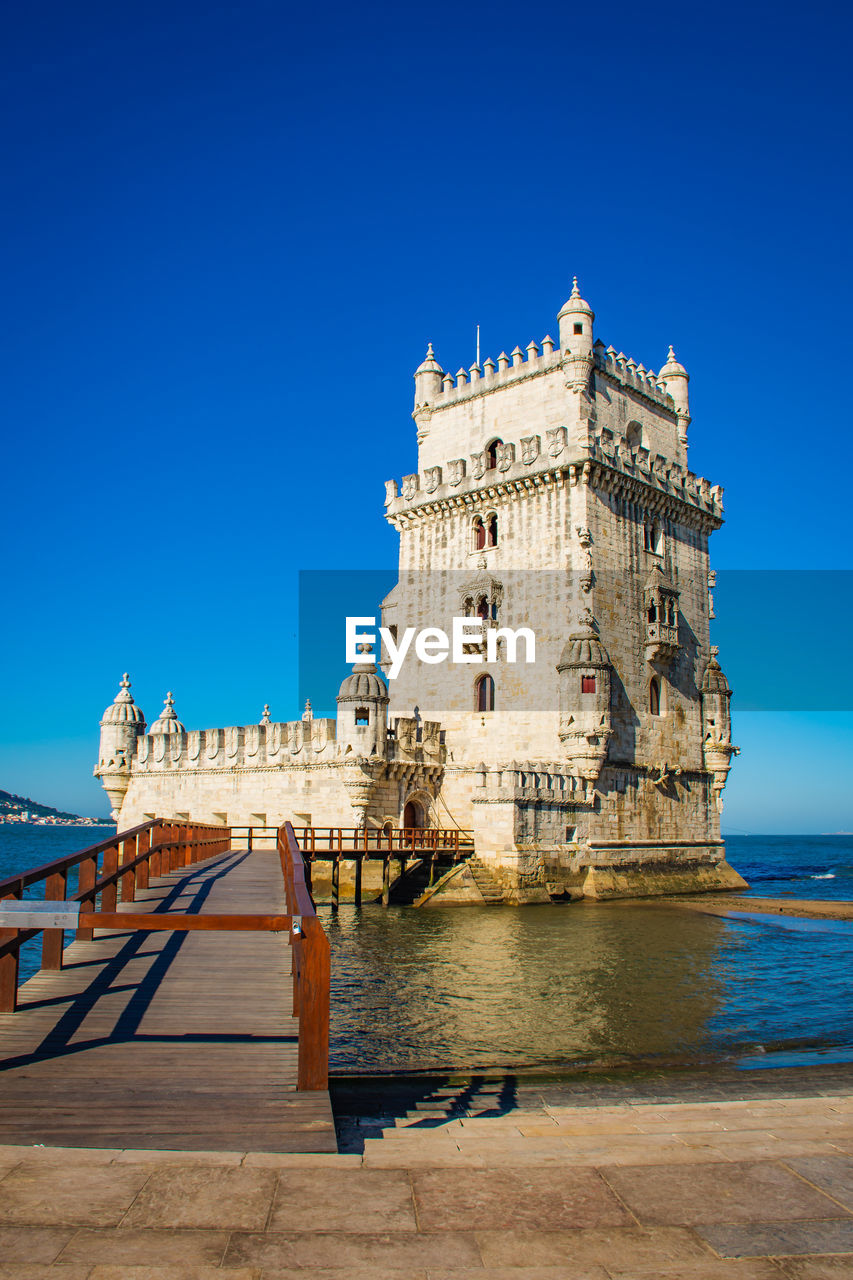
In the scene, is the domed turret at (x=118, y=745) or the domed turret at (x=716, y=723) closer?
the domed turret at (x=716, y=723)

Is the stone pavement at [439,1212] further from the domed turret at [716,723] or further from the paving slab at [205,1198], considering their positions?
the domed turret at [716,723]

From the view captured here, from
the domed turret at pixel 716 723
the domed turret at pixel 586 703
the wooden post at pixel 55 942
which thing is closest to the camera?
the wooden post at pixel 55 942

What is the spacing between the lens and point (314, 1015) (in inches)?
241

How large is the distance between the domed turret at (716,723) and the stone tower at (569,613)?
0.19 ft

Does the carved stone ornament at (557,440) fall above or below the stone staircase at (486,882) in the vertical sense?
above

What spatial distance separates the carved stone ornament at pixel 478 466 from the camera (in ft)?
119

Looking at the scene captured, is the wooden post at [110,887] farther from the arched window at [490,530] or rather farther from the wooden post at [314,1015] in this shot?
the arched window at [490,530]

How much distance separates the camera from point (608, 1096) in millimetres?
9703

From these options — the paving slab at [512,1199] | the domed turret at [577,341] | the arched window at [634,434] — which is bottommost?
the paving slab at [512,1199]

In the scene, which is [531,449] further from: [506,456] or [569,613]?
[569,613]

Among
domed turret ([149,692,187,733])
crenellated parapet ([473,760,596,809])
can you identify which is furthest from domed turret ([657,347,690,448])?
domed turret ([149,692,187,733])

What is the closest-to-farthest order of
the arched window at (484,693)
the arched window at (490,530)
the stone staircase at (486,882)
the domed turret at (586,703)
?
the stone staircase at (486,882)
the domed turret at (586,703)
the arched window at (484,693)
the arched window at (490,530)

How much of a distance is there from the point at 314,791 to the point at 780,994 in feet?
64.6

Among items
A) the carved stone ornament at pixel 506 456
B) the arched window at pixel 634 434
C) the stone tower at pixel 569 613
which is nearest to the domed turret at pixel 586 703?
the stone tower at pixel 569 613
